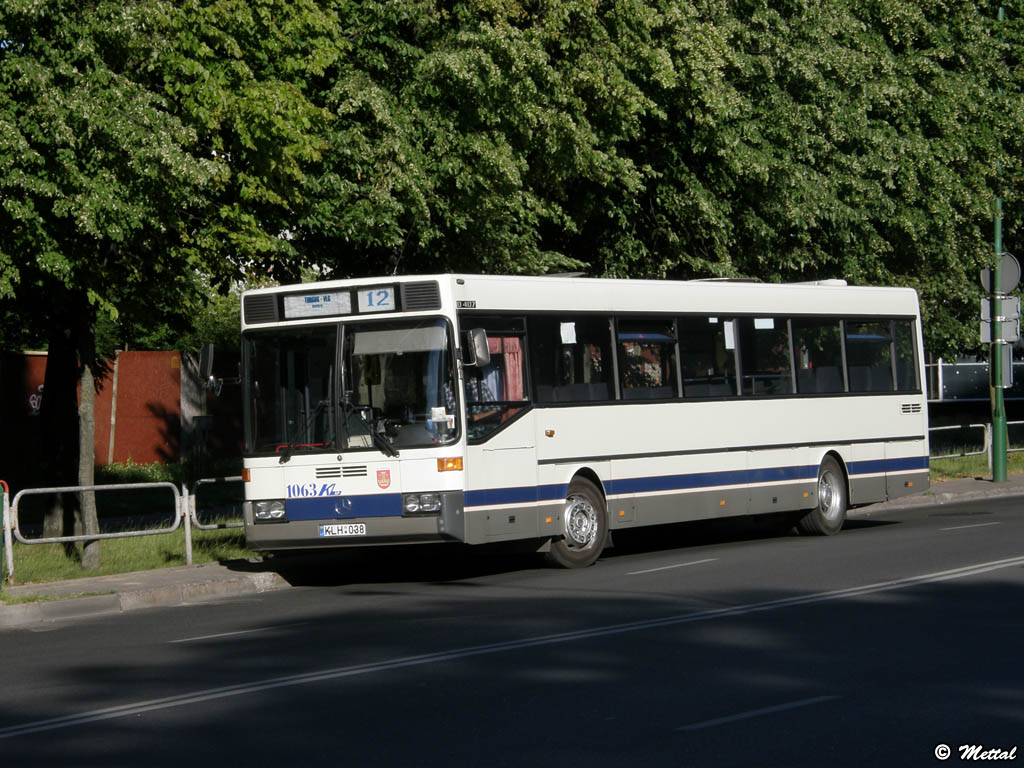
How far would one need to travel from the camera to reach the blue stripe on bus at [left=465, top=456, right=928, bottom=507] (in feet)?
48.2

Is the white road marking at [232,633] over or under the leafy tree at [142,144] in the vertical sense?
under

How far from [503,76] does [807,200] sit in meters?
7.48

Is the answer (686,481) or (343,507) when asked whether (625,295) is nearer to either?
(686,481)

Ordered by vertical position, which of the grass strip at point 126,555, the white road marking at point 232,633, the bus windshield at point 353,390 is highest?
the bus windshield at point 353,390

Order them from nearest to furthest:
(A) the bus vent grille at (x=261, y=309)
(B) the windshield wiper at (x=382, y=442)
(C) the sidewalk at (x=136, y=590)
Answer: (C) the sidewalk at (x=136, y=590), (B) the windshield wiper at (x=382, y=442), (A) the bus vent grille at (x=261, y=309)

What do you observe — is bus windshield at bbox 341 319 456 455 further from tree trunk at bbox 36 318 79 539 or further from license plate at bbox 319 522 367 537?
tree trunk at bbox 36 318 79 539

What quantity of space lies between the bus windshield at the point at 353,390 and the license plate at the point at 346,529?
2.46 ft

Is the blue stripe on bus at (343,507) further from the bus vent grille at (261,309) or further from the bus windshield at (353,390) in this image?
the bus vent grille at (261,309)

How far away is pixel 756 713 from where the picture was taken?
741 centimetres

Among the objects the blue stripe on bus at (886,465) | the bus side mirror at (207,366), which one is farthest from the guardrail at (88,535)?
the blue stripe on bus at (886,465)

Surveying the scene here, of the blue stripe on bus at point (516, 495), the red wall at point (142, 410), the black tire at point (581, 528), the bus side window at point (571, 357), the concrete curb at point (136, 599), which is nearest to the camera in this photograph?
the concrete curb at point (136, 599)

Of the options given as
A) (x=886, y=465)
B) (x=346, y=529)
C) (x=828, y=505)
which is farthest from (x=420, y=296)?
(x=886, y=465)

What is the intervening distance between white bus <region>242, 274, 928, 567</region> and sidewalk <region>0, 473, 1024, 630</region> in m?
0.67

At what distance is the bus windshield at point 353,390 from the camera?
14195mm
